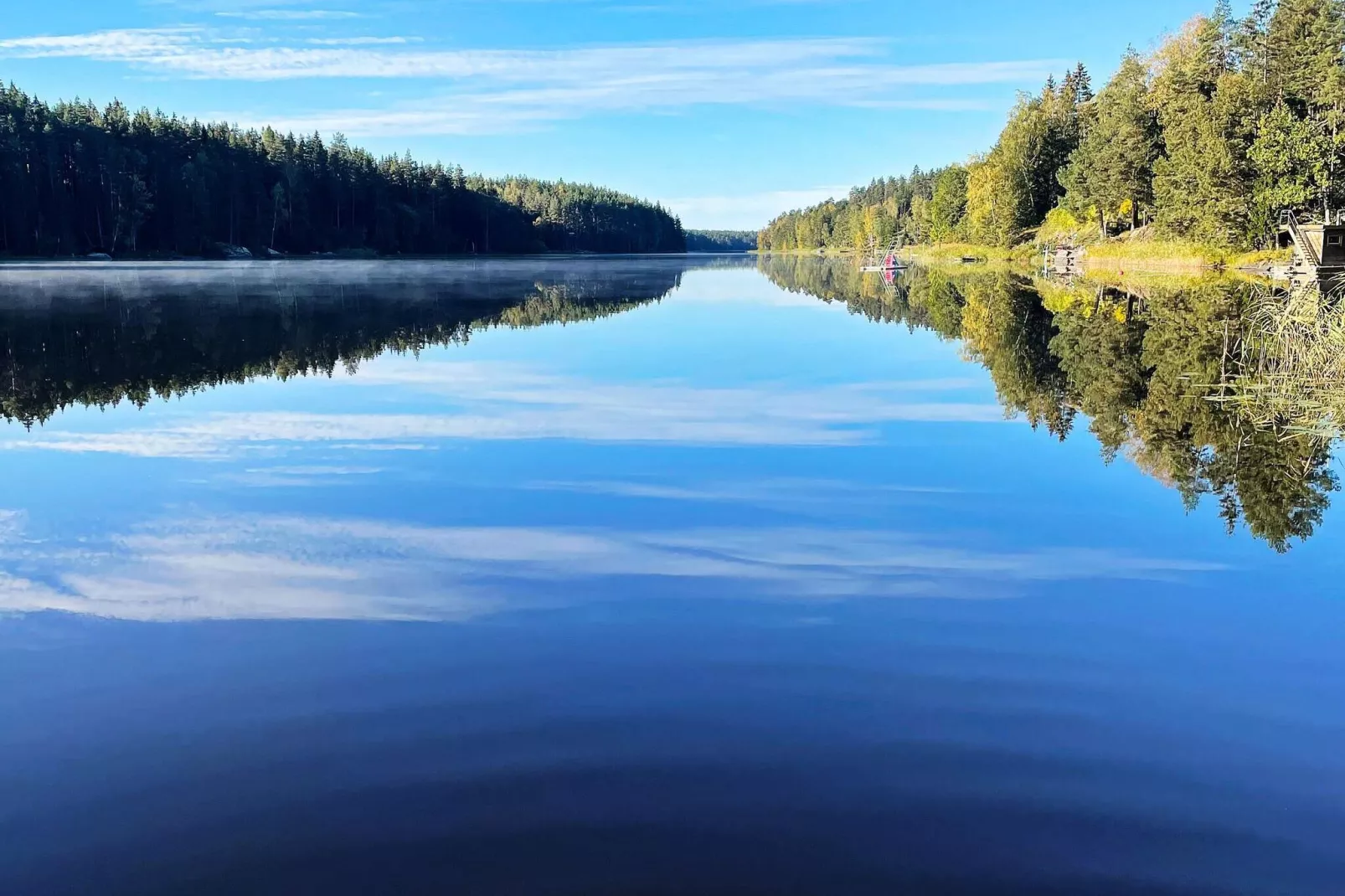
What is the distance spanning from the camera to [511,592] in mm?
7363

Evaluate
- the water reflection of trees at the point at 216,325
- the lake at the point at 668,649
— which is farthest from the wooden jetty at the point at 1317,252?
the lake at the point at 668,649

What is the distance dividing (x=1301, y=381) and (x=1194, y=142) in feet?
149

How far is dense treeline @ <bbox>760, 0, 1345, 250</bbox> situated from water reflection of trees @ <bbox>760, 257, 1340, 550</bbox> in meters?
15.4

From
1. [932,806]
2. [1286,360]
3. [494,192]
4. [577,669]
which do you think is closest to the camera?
[932,806]

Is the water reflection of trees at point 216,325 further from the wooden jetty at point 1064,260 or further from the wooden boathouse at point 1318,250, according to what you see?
the wooden jetty at point 1064,260

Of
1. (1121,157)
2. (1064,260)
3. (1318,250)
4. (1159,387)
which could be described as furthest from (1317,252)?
(1064,260)

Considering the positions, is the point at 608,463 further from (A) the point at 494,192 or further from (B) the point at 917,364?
(A) the point at 494,192

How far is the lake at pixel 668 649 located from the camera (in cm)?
432

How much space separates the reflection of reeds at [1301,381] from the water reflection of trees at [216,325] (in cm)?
1588

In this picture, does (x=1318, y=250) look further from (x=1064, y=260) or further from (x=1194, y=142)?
(x=1064, y=260)

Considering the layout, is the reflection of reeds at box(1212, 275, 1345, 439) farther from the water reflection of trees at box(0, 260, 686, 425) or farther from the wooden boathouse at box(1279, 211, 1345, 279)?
the wooden boathouse at box(1279, 211, 1345, 279)

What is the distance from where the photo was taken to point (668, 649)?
6.34 metres

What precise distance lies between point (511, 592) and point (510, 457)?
4533mm

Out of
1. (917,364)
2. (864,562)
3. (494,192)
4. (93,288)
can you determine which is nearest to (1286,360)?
(917,364)
